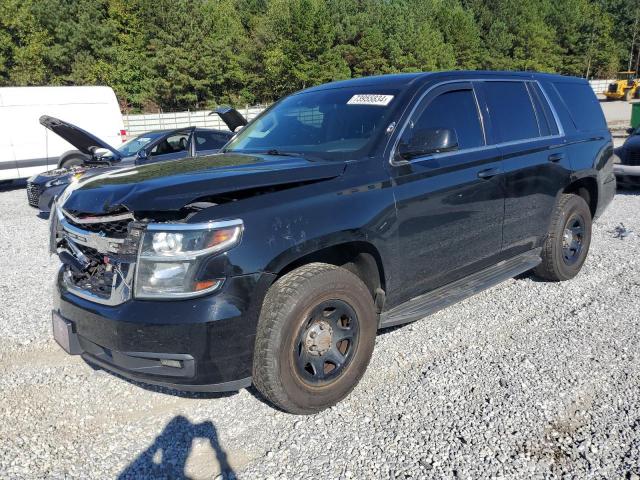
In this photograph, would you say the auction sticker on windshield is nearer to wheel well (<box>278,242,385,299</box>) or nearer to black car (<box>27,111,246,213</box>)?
Answer: wheel well (<box>278,242,385,299</box>)

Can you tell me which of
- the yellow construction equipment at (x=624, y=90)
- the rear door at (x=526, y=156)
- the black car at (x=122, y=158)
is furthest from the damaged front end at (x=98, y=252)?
the yellow construction equipment at (x=624, y=90)

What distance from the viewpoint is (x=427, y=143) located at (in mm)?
3408

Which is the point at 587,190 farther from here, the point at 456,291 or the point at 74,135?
the point at 74,135

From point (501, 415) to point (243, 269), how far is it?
172 cm

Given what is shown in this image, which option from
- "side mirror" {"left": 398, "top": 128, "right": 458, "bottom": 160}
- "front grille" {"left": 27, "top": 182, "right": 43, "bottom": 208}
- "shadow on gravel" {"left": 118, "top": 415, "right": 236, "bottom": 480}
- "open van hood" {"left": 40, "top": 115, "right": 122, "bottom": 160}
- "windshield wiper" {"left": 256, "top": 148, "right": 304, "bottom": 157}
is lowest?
"shadow on gravel" {"left": 118, "top": 415, "right": 236, "bottom": 480}

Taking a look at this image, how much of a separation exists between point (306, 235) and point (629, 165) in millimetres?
9171

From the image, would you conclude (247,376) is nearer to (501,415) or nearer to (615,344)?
(501,415)

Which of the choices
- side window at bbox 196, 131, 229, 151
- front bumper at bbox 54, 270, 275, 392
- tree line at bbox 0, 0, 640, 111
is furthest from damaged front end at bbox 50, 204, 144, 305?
tree line at bbox 0, 0, 640, 111

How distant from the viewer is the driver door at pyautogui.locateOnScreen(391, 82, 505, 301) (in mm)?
3488

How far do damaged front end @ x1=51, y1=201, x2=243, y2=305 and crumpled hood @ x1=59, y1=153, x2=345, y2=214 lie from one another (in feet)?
0.29

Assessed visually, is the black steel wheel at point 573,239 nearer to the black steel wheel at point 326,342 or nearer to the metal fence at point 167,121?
the black steel wheel at point 326,342

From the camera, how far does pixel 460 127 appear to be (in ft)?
13.1

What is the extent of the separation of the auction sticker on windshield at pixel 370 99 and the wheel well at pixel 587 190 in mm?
2530

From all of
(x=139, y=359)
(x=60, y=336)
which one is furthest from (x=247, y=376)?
(x=60, y=336)
